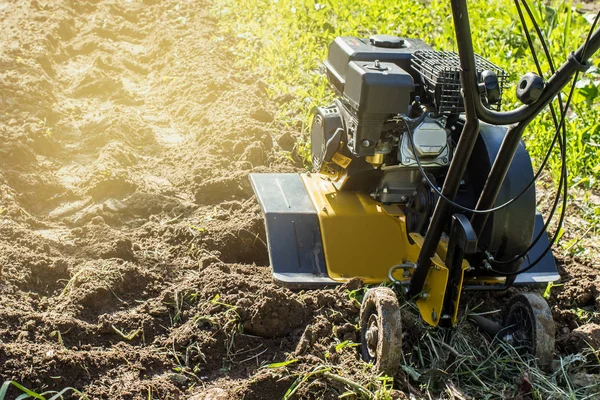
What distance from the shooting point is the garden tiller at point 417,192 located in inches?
120

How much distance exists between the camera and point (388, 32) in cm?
659

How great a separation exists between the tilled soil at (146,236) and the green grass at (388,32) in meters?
0.24

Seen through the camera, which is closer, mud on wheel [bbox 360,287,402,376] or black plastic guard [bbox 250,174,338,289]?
mud on wheel [bbox 360,287,402,376]

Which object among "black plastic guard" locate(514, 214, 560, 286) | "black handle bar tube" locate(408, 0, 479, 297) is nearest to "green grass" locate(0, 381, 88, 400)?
"black handle bar tube" locate(408, 0, 479, 297)

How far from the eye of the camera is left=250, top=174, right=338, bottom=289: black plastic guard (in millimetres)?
3764

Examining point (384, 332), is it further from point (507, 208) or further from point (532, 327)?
point (507, 208)

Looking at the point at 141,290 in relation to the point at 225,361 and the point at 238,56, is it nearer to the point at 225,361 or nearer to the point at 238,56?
the point at 225,361

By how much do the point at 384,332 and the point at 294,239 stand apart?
910 millimetres

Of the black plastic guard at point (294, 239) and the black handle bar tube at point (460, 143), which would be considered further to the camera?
the black plastic guard at point (294, 239)

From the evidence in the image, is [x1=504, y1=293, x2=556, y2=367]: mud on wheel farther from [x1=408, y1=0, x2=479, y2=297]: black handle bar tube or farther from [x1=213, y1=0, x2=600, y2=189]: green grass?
[x1=213, y1=0, x2=600, y2=189]: green grass

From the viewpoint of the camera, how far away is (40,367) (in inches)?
120

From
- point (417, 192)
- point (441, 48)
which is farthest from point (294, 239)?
point (441, 48)

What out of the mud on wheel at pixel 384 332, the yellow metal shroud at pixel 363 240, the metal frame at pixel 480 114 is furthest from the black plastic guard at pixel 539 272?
the mud on wheel at pixel 384 332

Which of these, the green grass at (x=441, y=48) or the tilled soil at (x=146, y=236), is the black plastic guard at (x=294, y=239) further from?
the green grass at (x=441, y=48)
